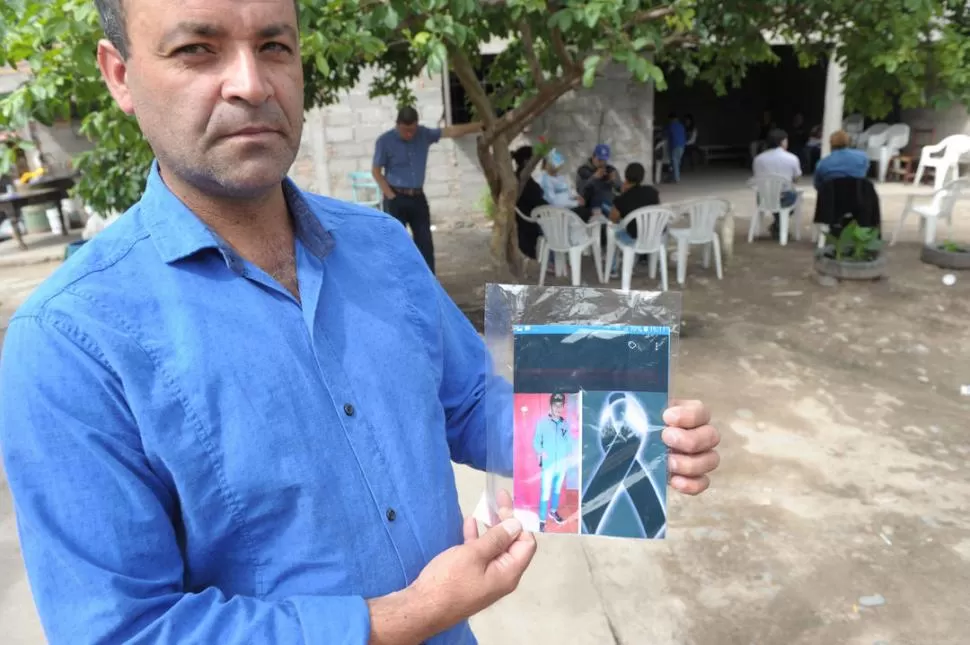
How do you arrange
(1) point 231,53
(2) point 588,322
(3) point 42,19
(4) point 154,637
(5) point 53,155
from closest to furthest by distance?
(4) point 154,637, (1) point 231,53, (2) point 588,322, (3) point 42,19, (5) point 53,155

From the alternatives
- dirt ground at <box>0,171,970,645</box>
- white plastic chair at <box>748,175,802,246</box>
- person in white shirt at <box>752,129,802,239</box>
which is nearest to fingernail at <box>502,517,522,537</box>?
dirt ground at <box>0,171,970,645</box>

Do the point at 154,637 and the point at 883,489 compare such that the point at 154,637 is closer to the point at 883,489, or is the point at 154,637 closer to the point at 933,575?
the point at 933,575

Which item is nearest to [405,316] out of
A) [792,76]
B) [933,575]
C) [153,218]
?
[153,218]

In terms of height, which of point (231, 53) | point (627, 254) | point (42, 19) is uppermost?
point (42, 19)

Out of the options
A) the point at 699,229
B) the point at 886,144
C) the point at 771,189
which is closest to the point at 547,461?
the point at 699,229

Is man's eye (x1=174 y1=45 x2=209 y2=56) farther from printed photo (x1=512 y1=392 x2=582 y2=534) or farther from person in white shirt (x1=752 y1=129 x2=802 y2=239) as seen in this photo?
person in white shirt (x1=752 y1=129 x2=802 y2=239)

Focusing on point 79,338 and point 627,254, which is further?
point 627,254

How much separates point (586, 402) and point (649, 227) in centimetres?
611

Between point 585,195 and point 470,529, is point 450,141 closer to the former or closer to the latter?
point 585,195

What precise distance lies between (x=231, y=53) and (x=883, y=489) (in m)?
3.75

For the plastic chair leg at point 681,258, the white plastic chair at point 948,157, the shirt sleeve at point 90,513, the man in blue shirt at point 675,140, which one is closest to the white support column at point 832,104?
the white plastic chair at point 948,157

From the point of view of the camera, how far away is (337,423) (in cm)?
94

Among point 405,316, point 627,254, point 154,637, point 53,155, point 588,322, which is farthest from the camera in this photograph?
point 53,155

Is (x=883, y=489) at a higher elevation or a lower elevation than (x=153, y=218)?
lower
